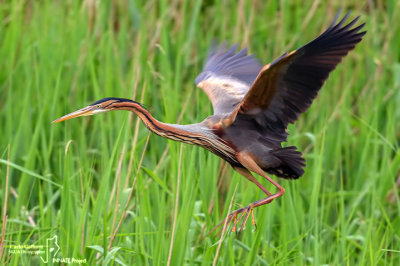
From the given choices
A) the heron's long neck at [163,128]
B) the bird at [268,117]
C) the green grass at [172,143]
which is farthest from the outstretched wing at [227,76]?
the heron's long neck at [163,128]

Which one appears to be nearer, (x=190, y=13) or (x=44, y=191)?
(x=44, y=191)

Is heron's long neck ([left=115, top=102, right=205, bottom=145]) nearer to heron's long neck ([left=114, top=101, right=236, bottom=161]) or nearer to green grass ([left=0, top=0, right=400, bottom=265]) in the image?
heron's long neck ([left=114, top=101, right=236, bottom=161])

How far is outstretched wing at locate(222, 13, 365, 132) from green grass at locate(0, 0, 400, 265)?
0.99 ft

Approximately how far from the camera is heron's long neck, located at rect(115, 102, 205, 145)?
256 centimetres

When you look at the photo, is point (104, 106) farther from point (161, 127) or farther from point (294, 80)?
point (294, 80)

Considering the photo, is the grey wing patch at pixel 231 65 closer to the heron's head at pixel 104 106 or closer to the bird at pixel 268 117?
the bird at pixel 268 117

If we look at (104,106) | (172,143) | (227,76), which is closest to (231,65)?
(227,76)

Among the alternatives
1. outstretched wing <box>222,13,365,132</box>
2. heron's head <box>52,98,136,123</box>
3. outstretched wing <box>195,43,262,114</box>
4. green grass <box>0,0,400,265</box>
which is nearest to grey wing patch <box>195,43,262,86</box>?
outstretched wing <box>195,43,262,114</box>

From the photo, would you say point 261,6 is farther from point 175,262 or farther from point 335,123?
point 175,262

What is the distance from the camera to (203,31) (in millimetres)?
5859

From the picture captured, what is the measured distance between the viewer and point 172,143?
3059mm

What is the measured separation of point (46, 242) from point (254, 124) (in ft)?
3.10

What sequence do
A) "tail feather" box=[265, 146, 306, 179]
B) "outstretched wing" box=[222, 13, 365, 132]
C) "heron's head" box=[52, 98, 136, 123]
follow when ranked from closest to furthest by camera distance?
1. "heron's head" box=[52, 98, 136, 123]
2. "outstretched wing" box=[222, 13, 365, 132]
3. "tail feather" box=[265, 146, 306, 179]

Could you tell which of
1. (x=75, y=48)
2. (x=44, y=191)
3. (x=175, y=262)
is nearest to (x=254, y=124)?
(x=175, y=262)
